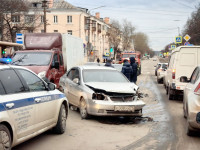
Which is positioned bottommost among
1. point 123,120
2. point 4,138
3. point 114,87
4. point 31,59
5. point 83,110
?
point 123,120

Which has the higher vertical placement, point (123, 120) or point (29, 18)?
point (29, 18)

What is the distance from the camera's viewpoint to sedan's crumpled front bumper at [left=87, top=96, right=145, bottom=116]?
9.10 metres

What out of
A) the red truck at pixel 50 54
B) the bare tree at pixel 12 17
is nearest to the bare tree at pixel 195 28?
the bare tree at pixel 12 17

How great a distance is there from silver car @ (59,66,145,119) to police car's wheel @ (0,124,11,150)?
4109 mm

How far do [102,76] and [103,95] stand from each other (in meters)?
1.63

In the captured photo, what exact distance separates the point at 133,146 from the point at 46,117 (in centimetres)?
180

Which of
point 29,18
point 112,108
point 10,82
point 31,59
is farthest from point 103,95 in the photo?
point 29,18

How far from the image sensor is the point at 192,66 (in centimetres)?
1391

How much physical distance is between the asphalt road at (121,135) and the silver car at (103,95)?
34 cm

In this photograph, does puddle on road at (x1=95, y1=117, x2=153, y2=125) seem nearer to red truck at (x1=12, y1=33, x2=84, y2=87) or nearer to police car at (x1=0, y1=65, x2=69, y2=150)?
police car at (x1=0, y1=65, x2=69, y2=150)

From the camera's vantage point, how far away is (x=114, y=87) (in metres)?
9.57

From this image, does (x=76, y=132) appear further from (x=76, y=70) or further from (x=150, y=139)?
(x=76, y=70)

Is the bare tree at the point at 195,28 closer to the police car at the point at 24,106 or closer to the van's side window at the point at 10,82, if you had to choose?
the police car at the point at 24,106

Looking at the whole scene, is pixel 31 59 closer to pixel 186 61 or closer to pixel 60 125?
pixel 186 61
